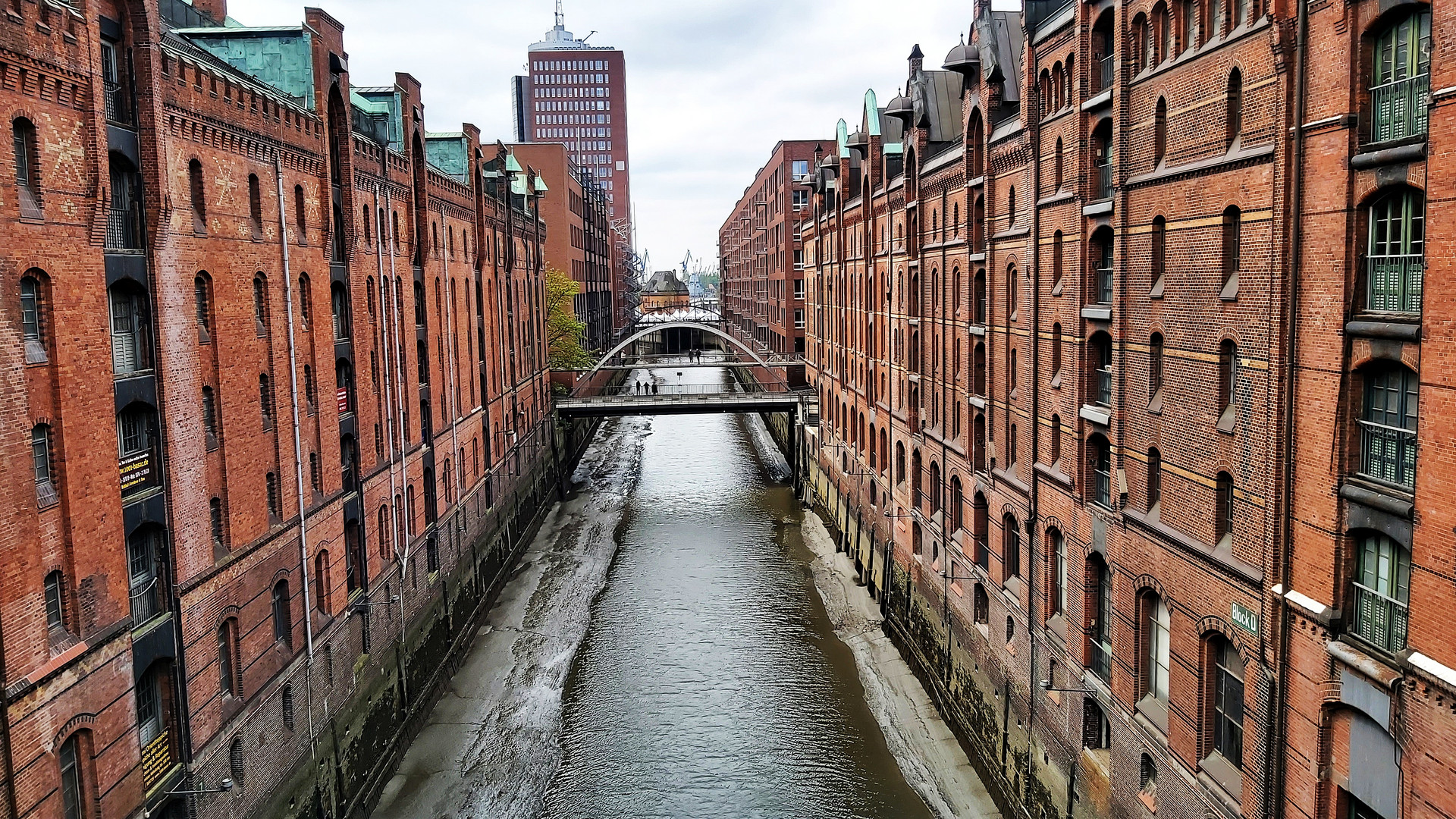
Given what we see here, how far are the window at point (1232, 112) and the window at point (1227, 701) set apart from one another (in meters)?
6.72

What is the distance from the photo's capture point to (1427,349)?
10.4 m

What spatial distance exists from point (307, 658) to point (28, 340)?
377 inches

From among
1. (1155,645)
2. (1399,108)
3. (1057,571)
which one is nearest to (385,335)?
(1057,571)

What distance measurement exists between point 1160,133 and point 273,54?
59.8 ft

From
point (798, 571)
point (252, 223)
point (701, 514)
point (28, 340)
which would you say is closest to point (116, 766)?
point (28, 340)

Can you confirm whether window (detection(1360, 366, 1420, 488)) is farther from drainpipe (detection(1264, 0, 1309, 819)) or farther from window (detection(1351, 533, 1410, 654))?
drainpipe (detection(1264, 0, 1309, 819))

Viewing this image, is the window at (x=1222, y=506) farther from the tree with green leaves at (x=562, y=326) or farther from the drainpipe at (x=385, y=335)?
the tree with green leaves at (x=562, y=326)

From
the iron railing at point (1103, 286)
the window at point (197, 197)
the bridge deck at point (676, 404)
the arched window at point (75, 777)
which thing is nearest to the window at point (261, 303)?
the window at point (197, 197)

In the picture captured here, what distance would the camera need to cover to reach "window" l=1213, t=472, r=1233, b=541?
14336mm

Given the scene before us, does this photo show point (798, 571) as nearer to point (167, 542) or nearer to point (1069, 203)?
point (1069, 203)

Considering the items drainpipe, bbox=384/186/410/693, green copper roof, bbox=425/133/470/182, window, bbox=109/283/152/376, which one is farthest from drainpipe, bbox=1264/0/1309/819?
green copper roof, bbox=425/133/470/182

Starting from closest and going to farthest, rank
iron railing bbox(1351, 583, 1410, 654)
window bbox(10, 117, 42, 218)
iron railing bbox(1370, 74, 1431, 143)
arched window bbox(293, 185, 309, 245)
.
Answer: iron railing bbox(1370, 74, 1431, 143)
iron railing bbox(1351, 583, 1410, 654)
window bbox(10, 117, 42, 218)
arched window bbox(293, 185, 309, 245)

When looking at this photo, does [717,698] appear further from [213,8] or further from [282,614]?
[213,8]

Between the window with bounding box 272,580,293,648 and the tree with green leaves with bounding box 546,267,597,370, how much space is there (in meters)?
40.9
